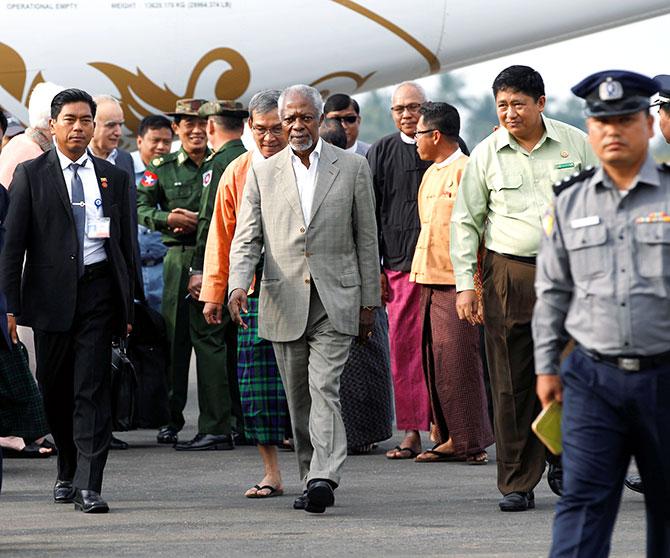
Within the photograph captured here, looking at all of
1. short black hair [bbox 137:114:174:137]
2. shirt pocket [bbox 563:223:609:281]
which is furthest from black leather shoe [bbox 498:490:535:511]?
short black hair [bbox 137:114:174:137]

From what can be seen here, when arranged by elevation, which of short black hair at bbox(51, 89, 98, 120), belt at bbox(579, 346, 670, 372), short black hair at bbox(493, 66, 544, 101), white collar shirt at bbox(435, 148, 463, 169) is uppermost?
short black hair at bbox(493, 66, 544, 101)

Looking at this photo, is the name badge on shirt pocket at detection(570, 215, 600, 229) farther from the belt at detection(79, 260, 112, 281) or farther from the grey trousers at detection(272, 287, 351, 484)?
the belt at detection(79, 260, 112, 281)

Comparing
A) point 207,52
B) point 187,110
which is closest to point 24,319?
point 187,110

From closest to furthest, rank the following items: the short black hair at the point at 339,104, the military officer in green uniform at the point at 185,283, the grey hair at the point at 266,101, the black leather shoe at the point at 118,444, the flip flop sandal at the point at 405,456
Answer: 1. the grey hair at the point at 266,101
2. the flip flop sandal at the point at 405,456
3. the military officer in green uniform at the point at 185,283
4. the black leather shoe at the point at 118,444
5. the short black hair at the point at 339,104

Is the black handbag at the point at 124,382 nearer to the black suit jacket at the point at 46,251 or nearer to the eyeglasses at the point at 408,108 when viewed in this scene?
the black suit jacket at the point at 46,251

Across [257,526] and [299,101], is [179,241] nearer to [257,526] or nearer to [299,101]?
[299,101]

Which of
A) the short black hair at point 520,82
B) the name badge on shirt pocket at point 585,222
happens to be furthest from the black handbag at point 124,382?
the name badge on shirt pocket at point 585,222

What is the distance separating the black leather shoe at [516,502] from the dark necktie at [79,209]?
2208 mm

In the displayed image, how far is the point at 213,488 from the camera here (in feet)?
27.5

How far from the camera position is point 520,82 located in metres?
7.60

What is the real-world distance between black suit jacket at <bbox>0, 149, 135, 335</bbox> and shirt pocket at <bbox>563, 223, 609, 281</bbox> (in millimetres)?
3132

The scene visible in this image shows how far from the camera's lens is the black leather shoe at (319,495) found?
7.36 m

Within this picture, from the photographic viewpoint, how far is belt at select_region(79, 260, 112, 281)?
763 cm

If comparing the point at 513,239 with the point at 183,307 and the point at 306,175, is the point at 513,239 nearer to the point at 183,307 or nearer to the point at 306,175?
the point at 306,175
